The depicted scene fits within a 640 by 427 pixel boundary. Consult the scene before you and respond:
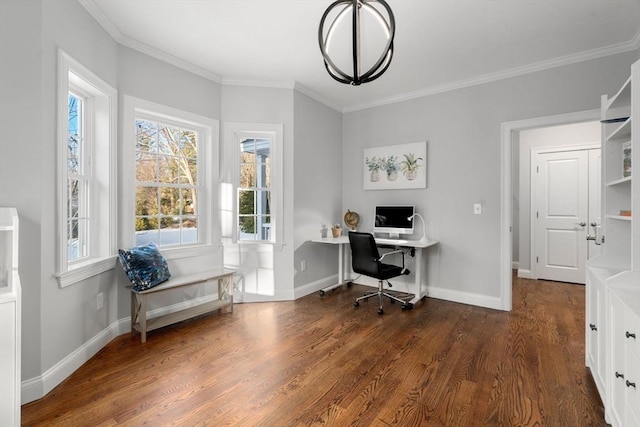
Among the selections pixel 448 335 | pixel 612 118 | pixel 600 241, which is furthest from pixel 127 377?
pixel 612 118

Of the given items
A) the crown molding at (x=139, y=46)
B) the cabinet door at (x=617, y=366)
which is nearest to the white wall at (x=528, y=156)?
the cabinet door at (x=617, y=366)

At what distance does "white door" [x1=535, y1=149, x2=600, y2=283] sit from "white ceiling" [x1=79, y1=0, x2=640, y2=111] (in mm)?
2127

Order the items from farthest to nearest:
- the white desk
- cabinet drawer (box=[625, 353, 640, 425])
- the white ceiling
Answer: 1. the white desk
2. the white ceiling
3. cabinet drawer (box=[625, 353, 640, 425])

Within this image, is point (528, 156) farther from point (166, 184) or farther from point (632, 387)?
point (166, 184)

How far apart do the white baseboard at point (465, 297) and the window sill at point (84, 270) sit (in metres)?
3.55

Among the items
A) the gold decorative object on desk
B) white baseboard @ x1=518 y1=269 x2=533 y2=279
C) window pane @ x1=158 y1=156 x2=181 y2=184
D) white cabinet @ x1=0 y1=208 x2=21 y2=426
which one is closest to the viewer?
white cabinet @ x1=0 y1=208 x2=21 y2=426

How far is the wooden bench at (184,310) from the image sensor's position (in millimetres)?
2715

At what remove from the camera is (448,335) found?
2.85 m

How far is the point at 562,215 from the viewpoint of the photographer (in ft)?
15.5

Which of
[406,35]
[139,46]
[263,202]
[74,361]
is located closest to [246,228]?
[263,202]

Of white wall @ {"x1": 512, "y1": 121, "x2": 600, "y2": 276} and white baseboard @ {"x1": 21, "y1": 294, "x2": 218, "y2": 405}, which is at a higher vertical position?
white wall @ {"x1": 512, "y1": 121, "x2": 600, "y2": 276}

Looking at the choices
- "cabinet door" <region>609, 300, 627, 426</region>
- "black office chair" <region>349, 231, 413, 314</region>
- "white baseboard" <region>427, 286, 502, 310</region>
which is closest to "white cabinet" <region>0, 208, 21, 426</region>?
"black office chair" <region>349, 231, 413, 314</region>

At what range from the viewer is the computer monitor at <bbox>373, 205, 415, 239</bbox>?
13.3ft

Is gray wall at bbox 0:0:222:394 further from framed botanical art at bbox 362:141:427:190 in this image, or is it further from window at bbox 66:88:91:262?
framed botanical art at bbox 362:141:427:190
